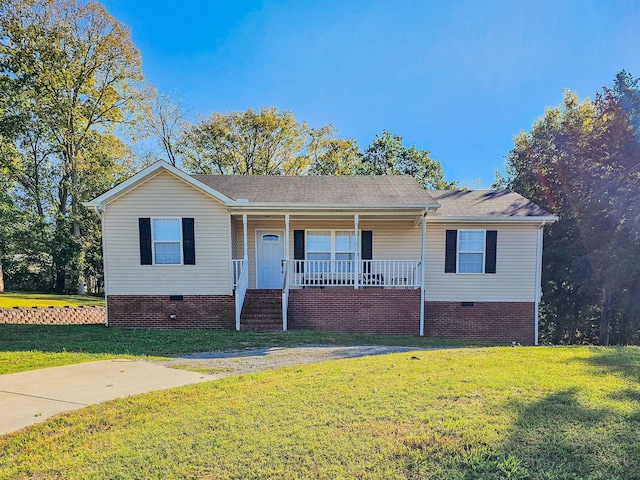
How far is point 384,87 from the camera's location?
1628 cm

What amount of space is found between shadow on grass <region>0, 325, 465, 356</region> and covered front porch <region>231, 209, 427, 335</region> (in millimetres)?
1272

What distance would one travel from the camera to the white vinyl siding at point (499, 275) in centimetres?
1071

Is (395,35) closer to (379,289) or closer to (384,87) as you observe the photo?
(384,87)

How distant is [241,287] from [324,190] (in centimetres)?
416

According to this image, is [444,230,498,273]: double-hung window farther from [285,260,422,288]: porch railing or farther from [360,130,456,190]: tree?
[360,130,456,190]: tree

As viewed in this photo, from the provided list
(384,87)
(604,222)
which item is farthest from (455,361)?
(384,87)

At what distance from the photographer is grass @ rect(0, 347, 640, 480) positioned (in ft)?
8.56

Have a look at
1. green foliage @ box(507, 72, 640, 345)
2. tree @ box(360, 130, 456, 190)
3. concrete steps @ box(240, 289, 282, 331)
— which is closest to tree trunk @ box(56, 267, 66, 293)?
concrete steps @ box(240, 289, 282, 331)

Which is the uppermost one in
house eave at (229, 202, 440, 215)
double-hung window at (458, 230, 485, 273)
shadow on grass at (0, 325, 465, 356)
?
house eave at (229, 202, 440, 215)

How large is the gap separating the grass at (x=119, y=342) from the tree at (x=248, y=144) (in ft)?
58.6

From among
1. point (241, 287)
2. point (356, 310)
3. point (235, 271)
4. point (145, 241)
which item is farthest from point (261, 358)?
point (145, 241)

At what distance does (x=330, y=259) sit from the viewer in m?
11.4

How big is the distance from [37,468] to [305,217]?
29.0 feet

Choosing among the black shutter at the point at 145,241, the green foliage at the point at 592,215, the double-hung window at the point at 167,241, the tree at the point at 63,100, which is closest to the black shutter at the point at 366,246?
the double-hung window at the point at 167,241
